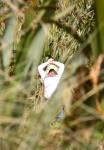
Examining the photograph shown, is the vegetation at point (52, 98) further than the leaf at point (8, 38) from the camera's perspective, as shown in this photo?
No

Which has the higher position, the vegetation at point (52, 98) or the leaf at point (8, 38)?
the leaf at point (8, 38)

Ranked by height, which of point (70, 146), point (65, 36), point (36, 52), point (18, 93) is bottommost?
point (70, 146)

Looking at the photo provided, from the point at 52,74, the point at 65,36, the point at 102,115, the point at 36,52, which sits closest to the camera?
the point at 102,115

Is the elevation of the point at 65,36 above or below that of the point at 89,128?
above

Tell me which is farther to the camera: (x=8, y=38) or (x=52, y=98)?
(x=8, y=38)

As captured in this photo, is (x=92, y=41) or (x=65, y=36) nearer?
(x=92, y=41)

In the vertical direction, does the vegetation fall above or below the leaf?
below

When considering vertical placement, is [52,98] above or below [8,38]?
below

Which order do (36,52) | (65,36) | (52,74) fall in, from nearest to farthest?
1. (36,52)
2. (52,74)
3. (65,36)

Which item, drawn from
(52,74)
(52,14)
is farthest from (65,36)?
(52,14)

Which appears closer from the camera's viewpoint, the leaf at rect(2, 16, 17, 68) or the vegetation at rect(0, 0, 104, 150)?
the vegetation at rect(0, 0, 104, 150)

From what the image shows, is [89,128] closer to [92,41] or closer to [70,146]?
[70,146]
